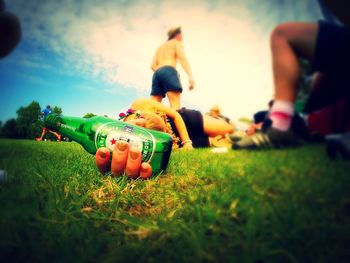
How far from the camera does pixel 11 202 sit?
75 cm

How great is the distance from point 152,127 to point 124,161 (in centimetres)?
43

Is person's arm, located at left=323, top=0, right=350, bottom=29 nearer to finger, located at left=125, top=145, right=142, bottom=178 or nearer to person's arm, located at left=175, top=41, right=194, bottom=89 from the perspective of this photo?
person's arm, located at left=175, top=41, right=194, bottom=89

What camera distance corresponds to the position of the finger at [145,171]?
1140 mm

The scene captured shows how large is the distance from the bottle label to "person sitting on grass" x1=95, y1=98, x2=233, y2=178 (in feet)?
0.13

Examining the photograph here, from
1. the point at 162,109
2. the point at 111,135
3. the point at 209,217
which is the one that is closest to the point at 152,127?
the point at 162,109

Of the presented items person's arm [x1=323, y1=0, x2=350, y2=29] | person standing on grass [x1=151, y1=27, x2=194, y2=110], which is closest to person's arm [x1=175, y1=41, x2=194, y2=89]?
→ person standing on grass [x1=151, y1=27, x2=194, y2=110]

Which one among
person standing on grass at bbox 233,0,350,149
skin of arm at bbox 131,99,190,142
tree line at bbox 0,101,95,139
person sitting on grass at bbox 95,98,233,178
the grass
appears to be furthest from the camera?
skin of arm at bbox 131,99,190,142

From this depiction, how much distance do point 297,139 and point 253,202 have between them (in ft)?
0.60

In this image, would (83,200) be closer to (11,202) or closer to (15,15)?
(11,202)

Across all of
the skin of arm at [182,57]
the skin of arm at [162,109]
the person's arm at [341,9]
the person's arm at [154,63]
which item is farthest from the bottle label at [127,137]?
the person's arm at [341,9]

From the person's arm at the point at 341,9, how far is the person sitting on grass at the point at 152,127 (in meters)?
0.36

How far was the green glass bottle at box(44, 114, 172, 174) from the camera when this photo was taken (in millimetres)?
1120

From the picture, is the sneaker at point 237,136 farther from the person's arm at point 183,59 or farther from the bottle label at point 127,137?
the bottle label at point 127,137

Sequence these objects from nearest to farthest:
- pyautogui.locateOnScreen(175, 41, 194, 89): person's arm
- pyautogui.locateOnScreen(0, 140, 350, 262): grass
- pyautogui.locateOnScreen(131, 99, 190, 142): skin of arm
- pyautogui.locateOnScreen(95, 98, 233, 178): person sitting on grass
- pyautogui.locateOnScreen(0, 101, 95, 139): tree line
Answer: pyautogui.locateOnScreen(0, 140, 350, 262): grass < pyautogui.locateOnScreen(175, 41, 194, 89): person's arm < pyautogui.locateOnScreen(0, 101, 95, 139): tree line < pyautogui.locateOnScreen(95, 98, 233, 178): person sitting on grass < pyautogui.locateOnScreen(131, 99, 190, 142): skin of arm
